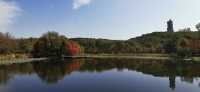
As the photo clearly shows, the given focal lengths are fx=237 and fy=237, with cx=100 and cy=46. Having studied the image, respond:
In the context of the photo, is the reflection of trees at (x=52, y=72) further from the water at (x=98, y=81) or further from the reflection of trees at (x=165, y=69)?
the reflection of trees at (x=165, y=69)

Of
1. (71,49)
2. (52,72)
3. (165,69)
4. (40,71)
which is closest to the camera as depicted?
(52,72)

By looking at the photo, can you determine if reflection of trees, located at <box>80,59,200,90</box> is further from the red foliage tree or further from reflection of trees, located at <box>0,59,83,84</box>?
the red foliage tree

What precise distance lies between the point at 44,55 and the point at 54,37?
14.2 feet

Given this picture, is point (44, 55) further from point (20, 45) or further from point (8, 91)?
point (8, 91)

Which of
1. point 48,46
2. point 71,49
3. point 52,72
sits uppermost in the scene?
point 48,46

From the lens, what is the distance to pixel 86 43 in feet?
306

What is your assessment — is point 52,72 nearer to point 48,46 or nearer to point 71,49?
point 48,46

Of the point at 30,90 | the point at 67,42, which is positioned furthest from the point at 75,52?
the point at 30,90

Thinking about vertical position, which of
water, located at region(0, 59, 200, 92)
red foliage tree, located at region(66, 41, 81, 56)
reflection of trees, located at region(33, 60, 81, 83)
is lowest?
water, located at region(0, 59, 200, 92)

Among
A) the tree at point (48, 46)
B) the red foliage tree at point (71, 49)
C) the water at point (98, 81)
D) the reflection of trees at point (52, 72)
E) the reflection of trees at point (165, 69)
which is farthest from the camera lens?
the red foliage tree at point (71, 49)

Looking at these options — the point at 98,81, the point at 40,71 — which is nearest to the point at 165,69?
the point at 98,81

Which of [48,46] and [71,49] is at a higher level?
[48,46]

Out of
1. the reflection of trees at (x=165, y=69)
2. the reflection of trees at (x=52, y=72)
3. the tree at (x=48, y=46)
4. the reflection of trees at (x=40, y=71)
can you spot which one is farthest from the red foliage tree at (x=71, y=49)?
the reflection of trees at (x=40, y=71)

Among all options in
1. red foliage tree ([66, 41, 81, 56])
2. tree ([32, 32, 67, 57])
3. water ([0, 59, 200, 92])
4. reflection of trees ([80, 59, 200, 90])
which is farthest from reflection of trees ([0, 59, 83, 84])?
red foliage tree ([66, 41, 81, 56])
